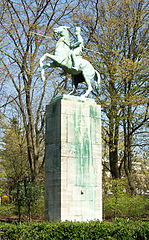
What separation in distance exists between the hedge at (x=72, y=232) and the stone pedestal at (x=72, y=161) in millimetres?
1566

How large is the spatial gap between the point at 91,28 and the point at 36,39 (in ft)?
13.3

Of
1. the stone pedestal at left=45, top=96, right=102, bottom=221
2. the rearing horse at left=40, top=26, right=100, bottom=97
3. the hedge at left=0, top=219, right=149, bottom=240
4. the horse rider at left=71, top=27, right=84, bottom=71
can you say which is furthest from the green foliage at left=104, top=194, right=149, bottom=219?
the hedge at left=0, top=219, right=149, bottom=240

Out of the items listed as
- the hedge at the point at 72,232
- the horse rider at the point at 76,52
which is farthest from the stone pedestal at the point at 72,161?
the hedge at the point at 72,232

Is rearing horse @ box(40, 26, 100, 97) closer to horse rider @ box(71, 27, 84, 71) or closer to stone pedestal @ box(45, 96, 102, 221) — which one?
horse rider @ box(71, 27, 84, 71)

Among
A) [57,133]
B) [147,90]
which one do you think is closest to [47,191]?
[57,133]

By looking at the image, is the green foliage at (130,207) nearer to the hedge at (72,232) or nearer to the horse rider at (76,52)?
the horse rider at (76,52)

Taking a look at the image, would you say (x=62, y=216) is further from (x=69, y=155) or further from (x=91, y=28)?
(x=91, y=28)

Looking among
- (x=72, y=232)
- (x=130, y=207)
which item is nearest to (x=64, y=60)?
(x=72, y=232)

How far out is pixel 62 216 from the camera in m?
10.3

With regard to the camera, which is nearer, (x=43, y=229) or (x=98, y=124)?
(x=43, y=229)

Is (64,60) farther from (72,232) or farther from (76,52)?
(72,232)

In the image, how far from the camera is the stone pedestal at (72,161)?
10539mm

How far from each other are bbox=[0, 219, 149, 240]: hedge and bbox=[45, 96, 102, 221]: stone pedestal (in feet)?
5.14

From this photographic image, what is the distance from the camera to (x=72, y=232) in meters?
8.67
